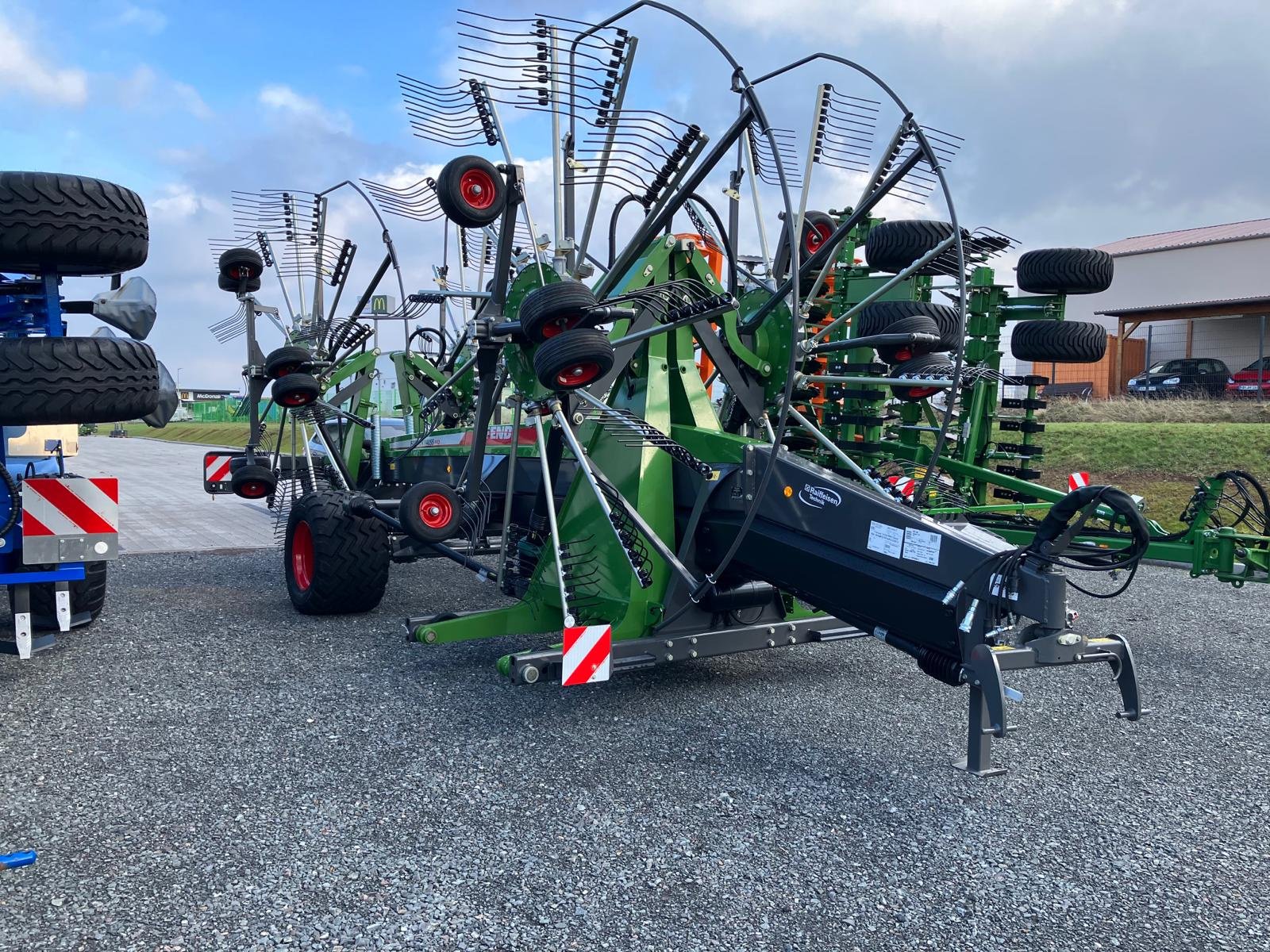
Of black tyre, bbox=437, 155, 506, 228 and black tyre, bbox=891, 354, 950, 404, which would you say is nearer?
black tyre, bbox=437, 155, 506, 228

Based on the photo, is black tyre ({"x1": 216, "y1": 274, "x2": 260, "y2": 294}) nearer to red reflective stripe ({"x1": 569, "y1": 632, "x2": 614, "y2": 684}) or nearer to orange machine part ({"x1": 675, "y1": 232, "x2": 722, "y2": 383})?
orange machine part ({"x1": 675, "y1": 232, "x2": 722, "y2": 383})

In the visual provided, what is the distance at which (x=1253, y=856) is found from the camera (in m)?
3.45

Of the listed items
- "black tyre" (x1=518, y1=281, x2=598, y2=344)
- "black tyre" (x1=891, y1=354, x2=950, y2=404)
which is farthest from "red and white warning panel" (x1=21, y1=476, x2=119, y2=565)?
"black tyre" (x1=891, y1=354, x2=950, y2=404)

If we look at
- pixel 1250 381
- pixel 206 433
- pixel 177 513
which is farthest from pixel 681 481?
pixel 206 433

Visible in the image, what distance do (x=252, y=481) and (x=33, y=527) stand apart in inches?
104

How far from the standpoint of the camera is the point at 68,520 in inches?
199

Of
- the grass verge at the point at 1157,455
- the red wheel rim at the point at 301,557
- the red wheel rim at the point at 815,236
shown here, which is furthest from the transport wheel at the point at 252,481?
the grass verge at the point at 1157,455

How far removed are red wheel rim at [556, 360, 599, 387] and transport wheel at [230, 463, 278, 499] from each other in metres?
4.05

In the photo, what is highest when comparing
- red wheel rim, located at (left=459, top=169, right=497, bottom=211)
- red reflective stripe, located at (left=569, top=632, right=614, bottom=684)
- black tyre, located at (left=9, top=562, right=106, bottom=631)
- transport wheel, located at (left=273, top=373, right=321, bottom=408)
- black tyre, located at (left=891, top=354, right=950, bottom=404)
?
red wheel rim, located at (left=459, top=169, right=497, bottom=211)

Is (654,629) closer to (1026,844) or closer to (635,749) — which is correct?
(635,749)

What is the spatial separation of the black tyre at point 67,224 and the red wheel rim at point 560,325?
2.22 m

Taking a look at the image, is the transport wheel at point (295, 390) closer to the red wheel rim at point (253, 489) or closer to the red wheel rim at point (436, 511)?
the red wheel rim at point (253, 489)

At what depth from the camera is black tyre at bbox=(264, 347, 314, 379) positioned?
686 cm

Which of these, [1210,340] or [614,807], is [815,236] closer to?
[614,807]
